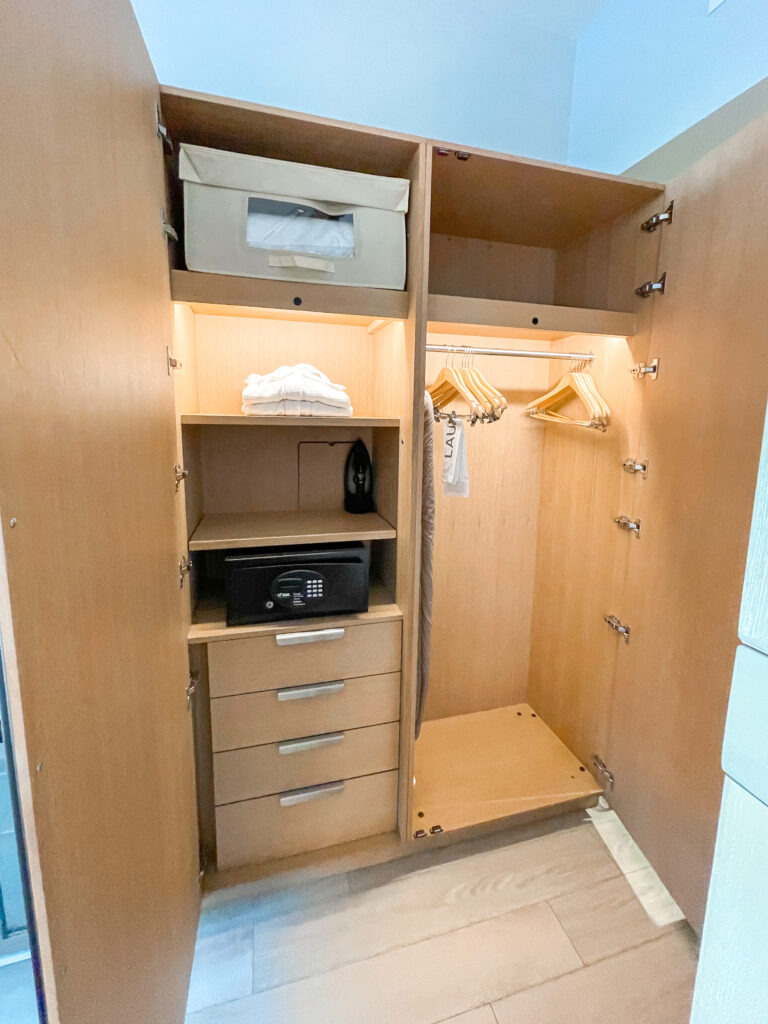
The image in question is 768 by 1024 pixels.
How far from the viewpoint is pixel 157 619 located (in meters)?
0.92

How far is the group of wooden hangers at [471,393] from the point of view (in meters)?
1.46

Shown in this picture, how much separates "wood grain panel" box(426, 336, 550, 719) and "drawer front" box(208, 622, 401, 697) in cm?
63

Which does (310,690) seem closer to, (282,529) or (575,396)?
(282,529)

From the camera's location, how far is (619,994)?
1168 millimetres

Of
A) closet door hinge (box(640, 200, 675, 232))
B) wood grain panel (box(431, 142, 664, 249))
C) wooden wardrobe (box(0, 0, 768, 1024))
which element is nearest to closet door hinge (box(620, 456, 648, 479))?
wooden wardrobe (box(0, 0, 768, 1024))

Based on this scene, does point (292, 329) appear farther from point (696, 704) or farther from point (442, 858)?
point (442, 858)

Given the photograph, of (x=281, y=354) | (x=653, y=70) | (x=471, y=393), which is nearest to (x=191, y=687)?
(x=281, y=354)


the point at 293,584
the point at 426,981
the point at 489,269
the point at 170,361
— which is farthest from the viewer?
the point at 489,269

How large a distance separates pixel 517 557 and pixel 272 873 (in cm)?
145

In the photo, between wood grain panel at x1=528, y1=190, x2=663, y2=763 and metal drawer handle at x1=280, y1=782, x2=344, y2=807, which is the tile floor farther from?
wood grain panel at x1=528, y1=190, x2=663, y2=763

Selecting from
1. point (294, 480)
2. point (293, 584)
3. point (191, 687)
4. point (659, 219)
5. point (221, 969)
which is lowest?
point (221, 969)

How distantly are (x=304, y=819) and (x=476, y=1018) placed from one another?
625 millimetres

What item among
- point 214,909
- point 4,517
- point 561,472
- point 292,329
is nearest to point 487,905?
point 214,909

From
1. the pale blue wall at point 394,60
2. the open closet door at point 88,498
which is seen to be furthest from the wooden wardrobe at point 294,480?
the pale blue wall at point 394,60
